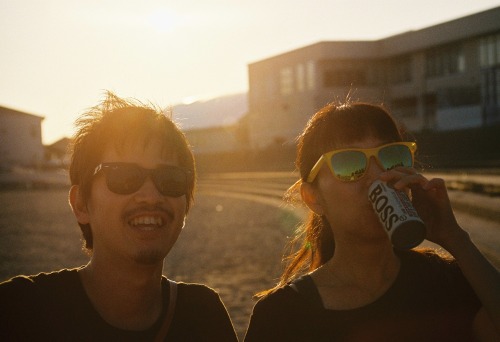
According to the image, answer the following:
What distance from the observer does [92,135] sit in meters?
3.06

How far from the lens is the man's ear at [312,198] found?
321cm

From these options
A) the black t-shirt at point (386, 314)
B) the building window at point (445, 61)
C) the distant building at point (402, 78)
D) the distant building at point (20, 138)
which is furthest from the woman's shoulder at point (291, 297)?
the distant building at point (20, 138)

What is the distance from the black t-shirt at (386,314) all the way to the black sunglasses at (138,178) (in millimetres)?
653

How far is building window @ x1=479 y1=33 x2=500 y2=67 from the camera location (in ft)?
153

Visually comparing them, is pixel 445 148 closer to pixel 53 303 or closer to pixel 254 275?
pixel 254 275

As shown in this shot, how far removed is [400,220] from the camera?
2.43 metres

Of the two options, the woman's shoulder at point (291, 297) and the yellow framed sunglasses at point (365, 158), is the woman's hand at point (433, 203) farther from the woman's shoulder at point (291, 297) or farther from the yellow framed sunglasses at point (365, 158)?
the woman's shoulder at point (291, 297)

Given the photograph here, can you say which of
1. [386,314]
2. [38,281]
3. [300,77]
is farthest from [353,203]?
[300,77]

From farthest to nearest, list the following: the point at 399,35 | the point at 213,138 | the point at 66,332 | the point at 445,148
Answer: the point at 213,138 → the point at 399,35 → the point at 445,148 → the point at 66,332

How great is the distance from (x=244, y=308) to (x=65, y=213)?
18965mm

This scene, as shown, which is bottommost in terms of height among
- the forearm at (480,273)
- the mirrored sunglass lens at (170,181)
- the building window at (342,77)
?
the forearm at (480,273)

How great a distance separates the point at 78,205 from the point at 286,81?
60.9 m

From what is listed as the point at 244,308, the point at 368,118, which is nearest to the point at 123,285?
the point at 368,118

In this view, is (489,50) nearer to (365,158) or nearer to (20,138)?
(365,158)
